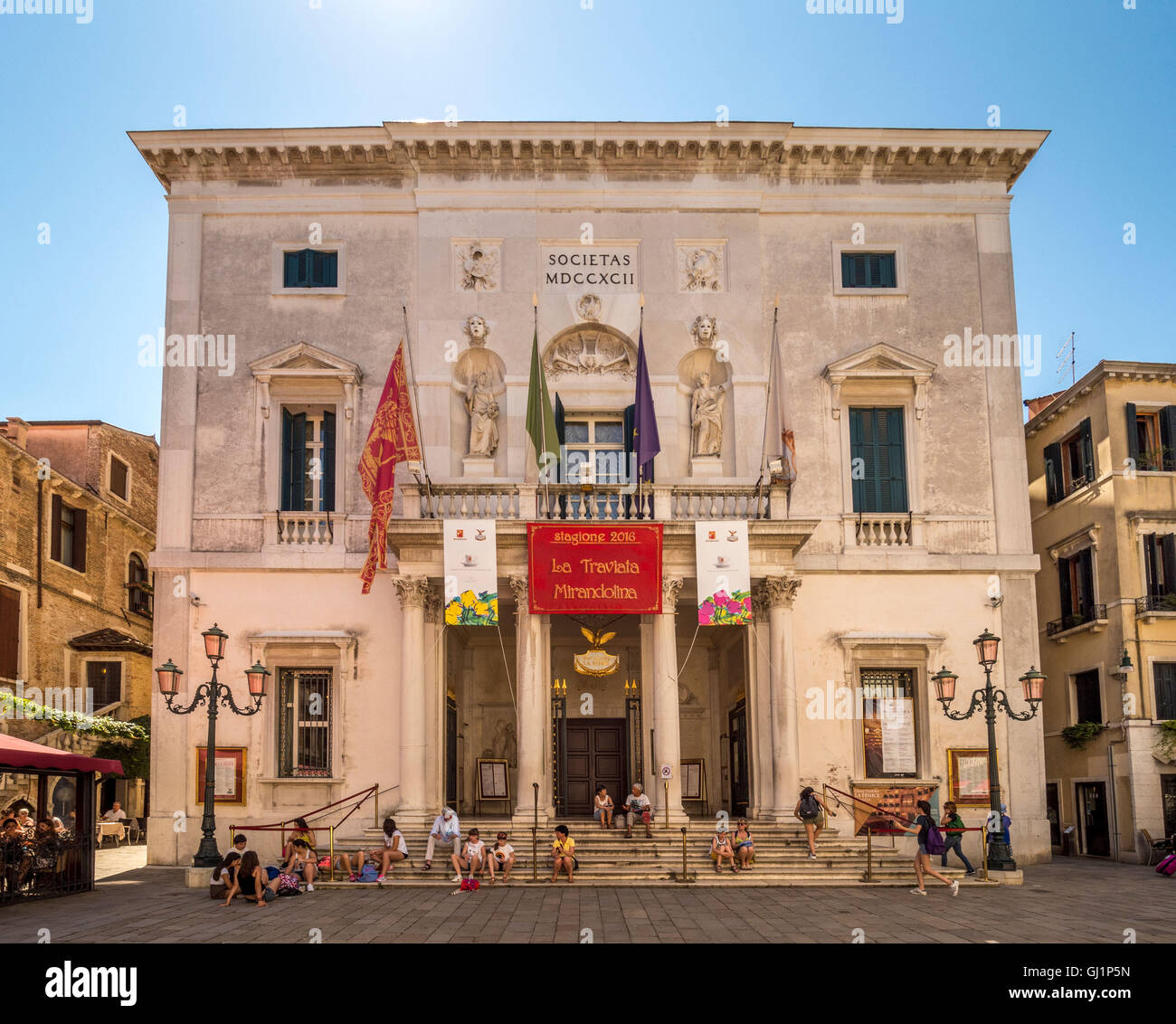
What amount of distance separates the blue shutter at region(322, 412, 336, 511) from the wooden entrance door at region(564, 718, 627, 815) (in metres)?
7.48

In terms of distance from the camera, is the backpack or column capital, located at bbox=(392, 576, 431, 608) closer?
the backpack

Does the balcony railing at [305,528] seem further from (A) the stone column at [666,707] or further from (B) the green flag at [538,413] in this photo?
(A) the stone column at [666,707]

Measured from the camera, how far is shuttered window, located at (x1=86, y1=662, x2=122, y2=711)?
125 ft

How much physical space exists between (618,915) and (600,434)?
13.4 meters

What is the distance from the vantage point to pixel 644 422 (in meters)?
26.5

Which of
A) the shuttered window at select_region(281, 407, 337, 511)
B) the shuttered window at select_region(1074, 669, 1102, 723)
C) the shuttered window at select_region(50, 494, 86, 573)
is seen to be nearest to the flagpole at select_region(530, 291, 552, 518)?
the shuttered window at select_region(281, 407, 337, 511)

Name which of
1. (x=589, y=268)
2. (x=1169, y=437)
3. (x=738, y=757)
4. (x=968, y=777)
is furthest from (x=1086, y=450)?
(x=589, y=268)

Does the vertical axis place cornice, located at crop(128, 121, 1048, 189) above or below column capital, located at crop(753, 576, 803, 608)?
above

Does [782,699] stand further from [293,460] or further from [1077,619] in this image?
[293,460]

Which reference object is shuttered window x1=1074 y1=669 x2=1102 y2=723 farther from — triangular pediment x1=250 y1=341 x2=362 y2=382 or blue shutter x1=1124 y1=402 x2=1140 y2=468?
triangular pediment x1=250 y1=341 x2=362 y2=382

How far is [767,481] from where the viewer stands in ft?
92.2

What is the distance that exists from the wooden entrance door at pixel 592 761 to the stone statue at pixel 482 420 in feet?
21.7
